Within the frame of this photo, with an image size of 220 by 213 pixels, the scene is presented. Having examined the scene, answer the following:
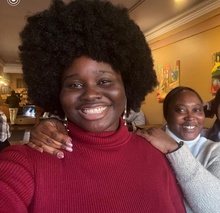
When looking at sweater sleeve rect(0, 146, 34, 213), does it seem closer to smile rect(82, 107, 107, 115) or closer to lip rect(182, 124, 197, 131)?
smile rect(82, 107, 107, 115)

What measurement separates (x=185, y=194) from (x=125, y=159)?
27cm

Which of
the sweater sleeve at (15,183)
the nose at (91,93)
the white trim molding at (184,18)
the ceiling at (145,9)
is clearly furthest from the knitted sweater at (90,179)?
the white trim molding at (184,18)

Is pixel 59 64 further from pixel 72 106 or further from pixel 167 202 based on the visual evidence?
pixel 167 202

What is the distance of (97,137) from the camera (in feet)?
2.73

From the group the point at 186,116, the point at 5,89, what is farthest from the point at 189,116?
the point at 5,89

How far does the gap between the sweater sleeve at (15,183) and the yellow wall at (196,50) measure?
134 inches

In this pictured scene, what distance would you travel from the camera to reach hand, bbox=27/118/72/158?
0.78 meters

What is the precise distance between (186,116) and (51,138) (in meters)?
0.89

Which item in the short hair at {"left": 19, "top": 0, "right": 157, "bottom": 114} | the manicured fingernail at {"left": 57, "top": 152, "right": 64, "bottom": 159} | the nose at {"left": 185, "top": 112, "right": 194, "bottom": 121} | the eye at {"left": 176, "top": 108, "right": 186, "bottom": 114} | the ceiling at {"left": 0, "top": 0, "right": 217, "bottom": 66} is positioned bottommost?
the nose at {"left": 185, "top": 112, "right": 194, "bottom": 121}

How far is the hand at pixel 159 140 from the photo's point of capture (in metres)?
0.99

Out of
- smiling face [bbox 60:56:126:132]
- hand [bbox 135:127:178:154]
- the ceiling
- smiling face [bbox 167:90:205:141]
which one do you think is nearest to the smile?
smiling face [bbox 60:56:126:132]

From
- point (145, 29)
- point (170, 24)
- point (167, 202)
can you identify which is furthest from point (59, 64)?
point (145, 29)

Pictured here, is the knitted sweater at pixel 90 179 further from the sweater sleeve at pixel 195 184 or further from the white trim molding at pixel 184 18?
the white trim molding at pixel 184 18

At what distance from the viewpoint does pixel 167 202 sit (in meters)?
0.82
